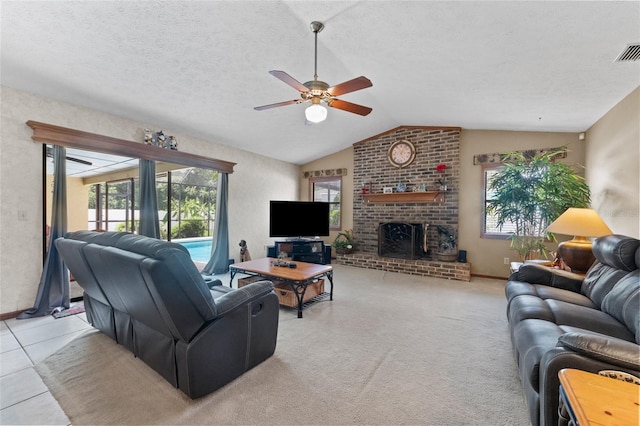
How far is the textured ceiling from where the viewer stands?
7.16 ft

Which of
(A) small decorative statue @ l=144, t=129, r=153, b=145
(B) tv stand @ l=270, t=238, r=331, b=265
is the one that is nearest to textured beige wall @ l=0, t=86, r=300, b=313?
(A) small decorative statue @ l=144, t=129, r=153, b=145

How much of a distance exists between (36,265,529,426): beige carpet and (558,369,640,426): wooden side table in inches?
39.4

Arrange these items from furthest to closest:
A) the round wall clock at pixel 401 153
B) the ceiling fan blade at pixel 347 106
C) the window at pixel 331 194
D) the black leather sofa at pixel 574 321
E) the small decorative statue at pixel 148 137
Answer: the window at pixel 331 194, the round wall clock at pixel 401 153, the small decorative statue at pixel 148 137, the ceiling fan blade at pixel 347 106, the black leather sofa at pixel 574 321

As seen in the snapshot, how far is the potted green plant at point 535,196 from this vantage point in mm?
3777

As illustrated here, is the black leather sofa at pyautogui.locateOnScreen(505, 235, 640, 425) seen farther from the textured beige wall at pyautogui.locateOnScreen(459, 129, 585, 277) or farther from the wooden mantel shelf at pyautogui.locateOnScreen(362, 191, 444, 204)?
the wooden mantel shelf at pyautogui.locateOnScreen(362, 191, 444, 204)

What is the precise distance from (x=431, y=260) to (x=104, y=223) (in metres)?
7.05

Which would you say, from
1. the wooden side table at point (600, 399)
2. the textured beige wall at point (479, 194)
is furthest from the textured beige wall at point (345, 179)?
the wooden side table at point (600, 399)

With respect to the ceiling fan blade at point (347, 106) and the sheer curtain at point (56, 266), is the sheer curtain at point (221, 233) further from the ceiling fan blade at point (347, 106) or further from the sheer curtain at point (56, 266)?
the ceiling fan blade at point (347, 106)

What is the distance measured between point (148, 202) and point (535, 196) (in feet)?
18.4

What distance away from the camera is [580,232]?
2.85m

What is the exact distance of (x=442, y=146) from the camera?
543 centimetres

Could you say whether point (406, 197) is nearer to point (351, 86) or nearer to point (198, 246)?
point (351, 86)

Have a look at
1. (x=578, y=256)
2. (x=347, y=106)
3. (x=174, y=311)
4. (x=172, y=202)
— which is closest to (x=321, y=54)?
(x=347, y=106)

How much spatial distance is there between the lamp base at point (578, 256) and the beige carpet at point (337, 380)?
93 centimetres
